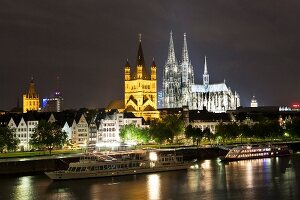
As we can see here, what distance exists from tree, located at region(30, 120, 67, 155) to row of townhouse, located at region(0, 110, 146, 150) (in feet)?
21.1

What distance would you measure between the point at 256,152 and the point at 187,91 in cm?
9835

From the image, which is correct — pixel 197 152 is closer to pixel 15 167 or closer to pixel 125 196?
pixel 15 167

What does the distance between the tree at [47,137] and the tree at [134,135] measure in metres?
16.7

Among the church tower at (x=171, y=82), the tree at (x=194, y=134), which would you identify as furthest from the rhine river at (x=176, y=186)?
the church tower at (x=171, y=82)

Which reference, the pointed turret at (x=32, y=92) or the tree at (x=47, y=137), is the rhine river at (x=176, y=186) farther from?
the pointed turret at (x=32, y=92)

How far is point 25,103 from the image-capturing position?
146125 mm

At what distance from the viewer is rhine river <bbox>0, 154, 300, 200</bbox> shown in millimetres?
49250

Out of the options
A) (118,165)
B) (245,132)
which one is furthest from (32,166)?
(245,132)

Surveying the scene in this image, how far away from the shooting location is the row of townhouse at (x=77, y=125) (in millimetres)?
93000

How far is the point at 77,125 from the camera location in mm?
96812

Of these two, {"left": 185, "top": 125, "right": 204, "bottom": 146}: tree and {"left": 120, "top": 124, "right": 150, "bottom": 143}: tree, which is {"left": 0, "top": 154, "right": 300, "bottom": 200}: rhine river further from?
{"left": 185, "top": 125, "right": 204, "bottom": 146}: tree

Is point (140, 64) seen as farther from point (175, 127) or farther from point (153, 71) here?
point (175, 127)

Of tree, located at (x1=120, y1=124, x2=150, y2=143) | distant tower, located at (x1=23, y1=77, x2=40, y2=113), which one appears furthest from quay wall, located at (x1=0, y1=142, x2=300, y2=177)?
distant tower, located at (x1=23, y1=77, x2=40, y2=113)

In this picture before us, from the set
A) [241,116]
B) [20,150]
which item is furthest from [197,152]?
[241,116]
